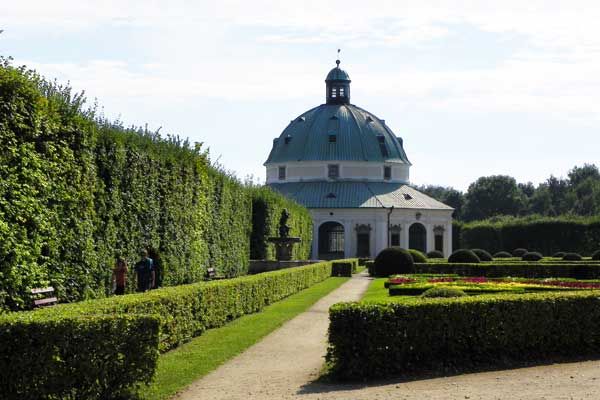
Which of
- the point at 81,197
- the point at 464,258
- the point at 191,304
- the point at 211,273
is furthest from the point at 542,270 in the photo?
the point at 81,197

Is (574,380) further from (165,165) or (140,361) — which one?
(165,165)

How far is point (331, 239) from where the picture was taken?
84250mm

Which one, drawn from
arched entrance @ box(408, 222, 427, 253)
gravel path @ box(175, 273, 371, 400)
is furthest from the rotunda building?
gravel path @ box(175, 273, 371, 400)

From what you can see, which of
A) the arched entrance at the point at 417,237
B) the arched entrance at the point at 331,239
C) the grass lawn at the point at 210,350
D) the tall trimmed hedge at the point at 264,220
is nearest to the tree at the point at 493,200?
the arched entrance at the point at 417,237

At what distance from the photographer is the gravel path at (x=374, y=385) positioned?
11531mm

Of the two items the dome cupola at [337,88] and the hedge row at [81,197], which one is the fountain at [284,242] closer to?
the hedge row at [81,197]

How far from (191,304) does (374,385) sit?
18.8ft

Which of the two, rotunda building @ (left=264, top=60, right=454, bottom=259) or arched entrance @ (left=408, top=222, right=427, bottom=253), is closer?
rotunda building @ (left=264, top=60, right=454, bottom=259)

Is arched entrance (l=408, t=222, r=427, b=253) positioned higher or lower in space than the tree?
lower

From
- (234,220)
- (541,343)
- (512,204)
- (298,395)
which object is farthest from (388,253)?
(512,204)

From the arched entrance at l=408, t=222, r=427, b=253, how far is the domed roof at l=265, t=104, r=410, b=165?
26.6ft

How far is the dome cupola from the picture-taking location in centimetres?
9556

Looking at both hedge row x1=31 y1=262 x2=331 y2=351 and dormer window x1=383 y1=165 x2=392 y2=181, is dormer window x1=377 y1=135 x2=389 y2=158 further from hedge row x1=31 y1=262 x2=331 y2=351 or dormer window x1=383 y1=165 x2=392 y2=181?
hedge row x1=31 y1=262 x2=331 y2=351

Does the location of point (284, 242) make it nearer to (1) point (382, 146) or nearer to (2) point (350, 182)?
(2) point (350, 182)
